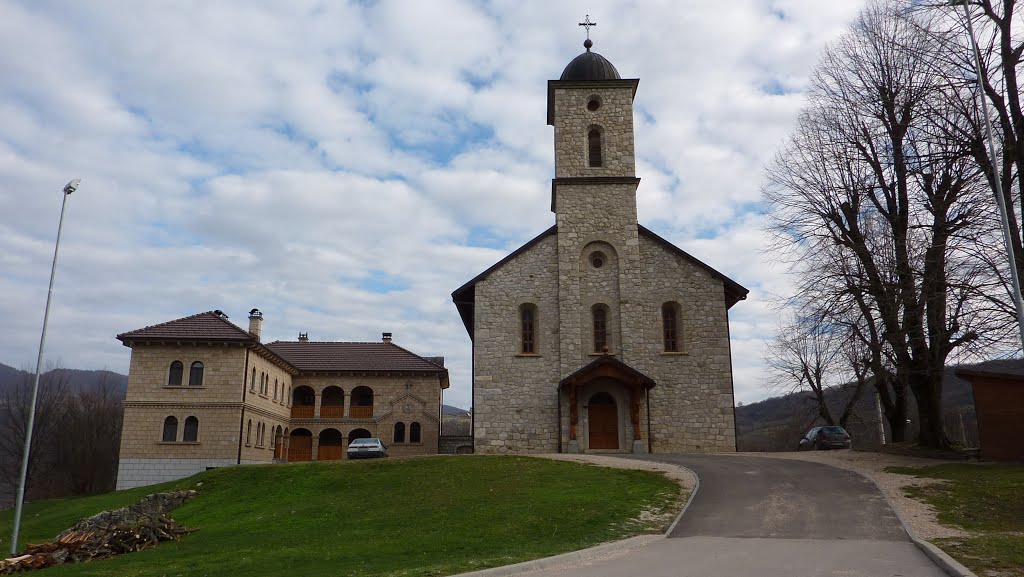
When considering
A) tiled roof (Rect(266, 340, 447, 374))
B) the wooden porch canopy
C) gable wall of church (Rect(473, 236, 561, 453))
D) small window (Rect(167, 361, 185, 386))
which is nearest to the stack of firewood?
gable wall of church (Rect(473, 236, 561, 453))

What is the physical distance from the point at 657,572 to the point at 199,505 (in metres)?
17.9

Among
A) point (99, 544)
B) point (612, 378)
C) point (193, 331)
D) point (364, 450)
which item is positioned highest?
point (193, 331)

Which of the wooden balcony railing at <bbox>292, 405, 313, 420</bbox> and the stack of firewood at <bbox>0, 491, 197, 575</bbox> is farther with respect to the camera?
the wooden balcony railing at <bbox>292, 405, 313, 420</bbox>

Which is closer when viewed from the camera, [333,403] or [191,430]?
[191,430]

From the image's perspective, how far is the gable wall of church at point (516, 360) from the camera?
28.8 meters

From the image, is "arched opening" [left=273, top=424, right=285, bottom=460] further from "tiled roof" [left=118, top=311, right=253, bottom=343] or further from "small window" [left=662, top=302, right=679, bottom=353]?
"small window" [left=662, top=302, right=679, bottom=353]

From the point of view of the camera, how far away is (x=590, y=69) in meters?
33.4

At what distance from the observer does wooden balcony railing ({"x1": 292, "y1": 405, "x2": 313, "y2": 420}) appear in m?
47.2

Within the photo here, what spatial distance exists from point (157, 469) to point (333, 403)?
14473 mm

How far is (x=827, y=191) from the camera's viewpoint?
87.1 feet

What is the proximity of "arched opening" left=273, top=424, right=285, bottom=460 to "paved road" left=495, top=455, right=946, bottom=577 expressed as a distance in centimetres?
3067

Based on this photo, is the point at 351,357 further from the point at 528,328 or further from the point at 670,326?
the point at 670,326

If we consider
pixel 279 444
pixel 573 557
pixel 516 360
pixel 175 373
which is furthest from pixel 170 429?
pixel 573 557

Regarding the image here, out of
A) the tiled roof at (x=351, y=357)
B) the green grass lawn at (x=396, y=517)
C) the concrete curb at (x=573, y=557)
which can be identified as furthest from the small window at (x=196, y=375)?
the concrete curb at (x=573, y=557)
